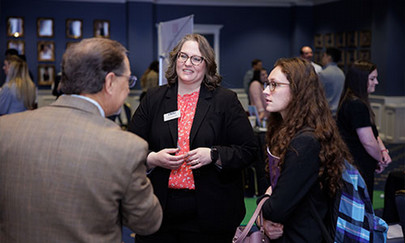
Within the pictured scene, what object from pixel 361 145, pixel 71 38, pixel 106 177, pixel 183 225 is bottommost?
pixel 183 225

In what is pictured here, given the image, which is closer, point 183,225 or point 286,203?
point 286,203

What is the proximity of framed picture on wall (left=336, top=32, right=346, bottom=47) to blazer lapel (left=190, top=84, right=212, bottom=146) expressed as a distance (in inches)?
366

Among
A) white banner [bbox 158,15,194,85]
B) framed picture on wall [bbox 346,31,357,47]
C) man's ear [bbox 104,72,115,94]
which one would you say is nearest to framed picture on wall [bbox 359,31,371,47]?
framed picture on wall [bbox 346,31,357,47]

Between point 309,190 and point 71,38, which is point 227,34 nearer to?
point 71,38

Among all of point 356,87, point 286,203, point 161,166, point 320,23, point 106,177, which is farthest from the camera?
point 320,23

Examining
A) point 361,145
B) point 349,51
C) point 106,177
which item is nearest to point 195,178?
point 106,177

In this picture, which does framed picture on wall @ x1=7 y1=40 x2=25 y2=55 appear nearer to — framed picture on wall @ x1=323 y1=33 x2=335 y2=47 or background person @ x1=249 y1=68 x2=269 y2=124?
background person @ x1=249 y1=68 x2=269 y2=124

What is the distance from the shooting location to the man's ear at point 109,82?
4.70ft

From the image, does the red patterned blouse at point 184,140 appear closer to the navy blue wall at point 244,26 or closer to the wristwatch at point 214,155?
the wristwatch at point 214,155

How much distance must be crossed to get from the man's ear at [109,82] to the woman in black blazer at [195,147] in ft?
2.45

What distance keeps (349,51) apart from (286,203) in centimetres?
965

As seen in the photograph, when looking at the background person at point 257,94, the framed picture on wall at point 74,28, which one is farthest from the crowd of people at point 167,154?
the framed picture on wall at point 74,28

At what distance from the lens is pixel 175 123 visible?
2326mm

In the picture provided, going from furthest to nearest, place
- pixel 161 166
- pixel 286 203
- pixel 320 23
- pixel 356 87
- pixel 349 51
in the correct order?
pixel 320 23 < pixel 349 51 < pixel 356 87 < pixel 161 166 < pixel 286 203
